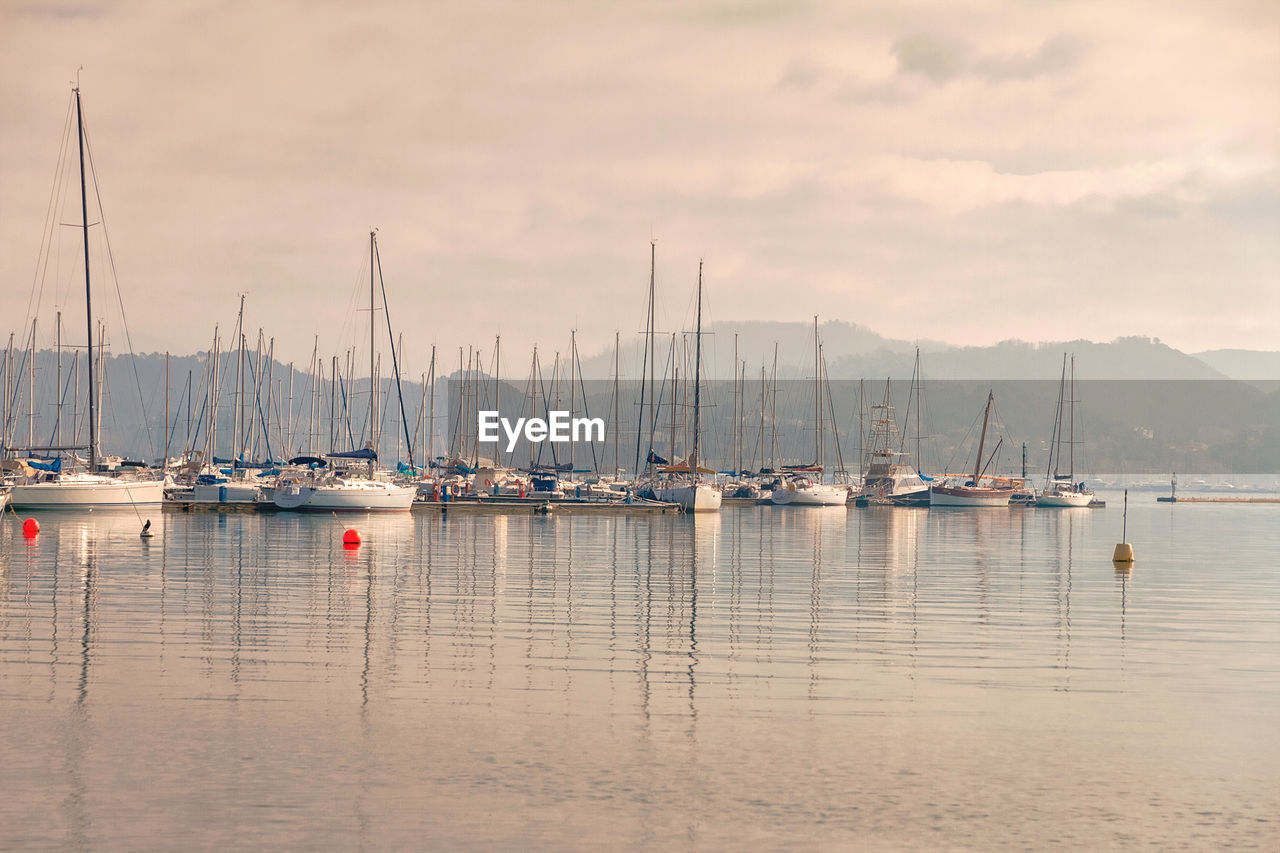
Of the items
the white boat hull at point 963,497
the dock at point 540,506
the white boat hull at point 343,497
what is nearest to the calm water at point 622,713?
the white boat hull at point 343,497

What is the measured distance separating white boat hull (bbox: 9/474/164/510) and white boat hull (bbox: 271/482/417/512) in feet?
30.2

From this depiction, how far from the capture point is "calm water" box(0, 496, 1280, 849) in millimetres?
13648

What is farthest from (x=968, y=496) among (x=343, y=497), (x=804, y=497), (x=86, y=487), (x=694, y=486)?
(x=86, y=487)

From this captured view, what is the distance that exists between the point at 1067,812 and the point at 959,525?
90403 mm

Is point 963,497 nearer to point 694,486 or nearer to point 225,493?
point 694,486

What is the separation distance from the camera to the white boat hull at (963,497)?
153625mm

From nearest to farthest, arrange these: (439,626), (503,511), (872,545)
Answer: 1. (439,626)
2. (872,545)
3. (503,511)

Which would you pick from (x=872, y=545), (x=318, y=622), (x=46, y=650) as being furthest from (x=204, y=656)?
(x=872, y=545)

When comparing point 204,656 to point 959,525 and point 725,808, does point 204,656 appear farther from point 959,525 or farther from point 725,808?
point 959,525

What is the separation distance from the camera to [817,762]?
16.3m

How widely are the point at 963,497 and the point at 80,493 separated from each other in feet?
340

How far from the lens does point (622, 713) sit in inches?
756

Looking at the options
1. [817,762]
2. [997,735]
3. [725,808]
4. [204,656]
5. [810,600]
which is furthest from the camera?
[810,600]

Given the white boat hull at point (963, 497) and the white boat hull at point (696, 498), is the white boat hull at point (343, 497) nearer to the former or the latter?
the white boat hull at point (696, 498)
